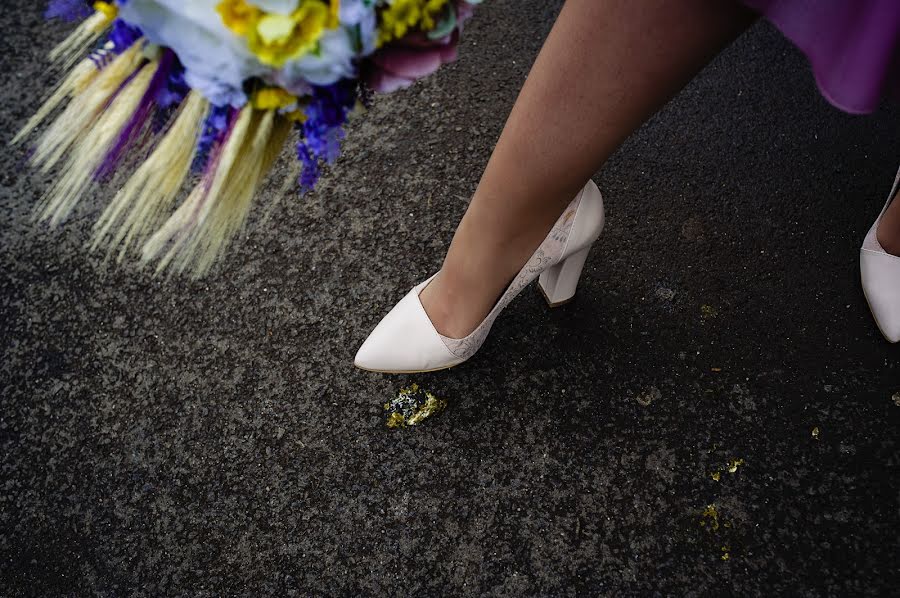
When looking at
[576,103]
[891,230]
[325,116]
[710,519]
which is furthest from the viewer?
[891,230]

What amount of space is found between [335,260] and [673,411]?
32.7 inches

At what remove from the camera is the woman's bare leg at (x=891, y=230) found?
1.28m

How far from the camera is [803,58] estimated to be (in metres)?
1.70

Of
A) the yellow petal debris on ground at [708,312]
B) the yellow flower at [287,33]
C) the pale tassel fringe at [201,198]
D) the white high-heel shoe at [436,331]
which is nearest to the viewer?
the yellow flower at [287,33]

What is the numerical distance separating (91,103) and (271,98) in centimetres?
22

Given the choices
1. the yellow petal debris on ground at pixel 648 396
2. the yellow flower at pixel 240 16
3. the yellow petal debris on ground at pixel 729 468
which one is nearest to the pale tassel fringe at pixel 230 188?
the yellow flower at pixel 240 16

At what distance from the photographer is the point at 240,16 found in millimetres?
520

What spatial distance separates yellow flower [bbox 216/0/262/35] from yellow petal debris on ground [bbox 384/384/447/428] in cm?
92

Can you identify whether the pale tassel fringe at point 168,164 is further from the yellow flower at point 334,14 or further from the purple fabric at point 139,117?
the yellow flower at point 334,14

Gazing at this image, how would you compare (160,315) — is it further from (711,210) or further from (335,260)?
(711,210)

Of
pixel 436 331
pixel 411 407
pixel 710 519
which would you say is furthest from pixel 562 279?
pixel 710 519

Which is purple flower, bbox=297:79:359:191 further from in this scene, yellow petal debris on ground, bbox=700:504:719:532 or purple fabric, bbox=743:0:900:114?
yellow petal debris on ground, bbox=700:504:719:532

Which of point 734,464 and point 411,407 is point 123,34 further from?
point 734,464

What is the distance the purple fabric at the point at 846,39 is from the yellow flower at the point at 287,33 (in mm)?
411
